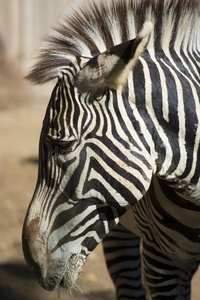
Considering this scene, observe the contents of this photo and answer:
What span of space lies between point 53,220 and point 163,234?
2.93 ft

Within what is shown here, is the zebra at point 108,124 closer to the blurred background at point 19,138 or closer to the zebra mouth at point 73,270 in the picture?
the zebra mouth at point 73,270

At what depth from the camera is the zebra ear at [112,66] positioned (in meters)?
2.36

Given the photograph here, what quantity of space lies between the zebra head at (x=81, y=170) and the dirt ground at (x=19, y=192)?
0.38 m

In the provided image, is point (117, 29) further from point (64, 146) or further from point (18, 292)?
point (18, 292)

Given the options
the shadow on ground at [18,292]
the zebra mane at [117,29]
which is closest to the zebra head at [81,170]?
the zebra mane at [117,29]

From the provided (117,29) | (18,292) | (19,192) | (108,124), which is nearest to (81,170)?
(108,124)

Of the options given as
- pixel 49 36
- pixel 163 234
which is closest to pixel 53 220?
pixel 163 234

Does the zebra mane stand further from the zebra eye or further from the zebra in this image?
the zebra eye

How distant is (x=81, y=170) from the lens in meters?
2.53

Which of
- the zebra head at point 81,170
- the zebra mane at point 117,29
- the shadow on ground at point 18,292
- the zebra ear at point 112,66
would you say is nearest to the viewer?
the zebra ear at point 112,66

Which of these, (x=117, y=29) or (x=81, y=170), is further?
(x=117, y=29)

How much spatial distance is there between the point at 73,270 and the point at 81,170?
0.60 meters

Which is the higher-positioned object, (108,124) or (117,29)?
(117,29)

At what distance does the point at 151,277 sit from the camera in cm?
→ 343
